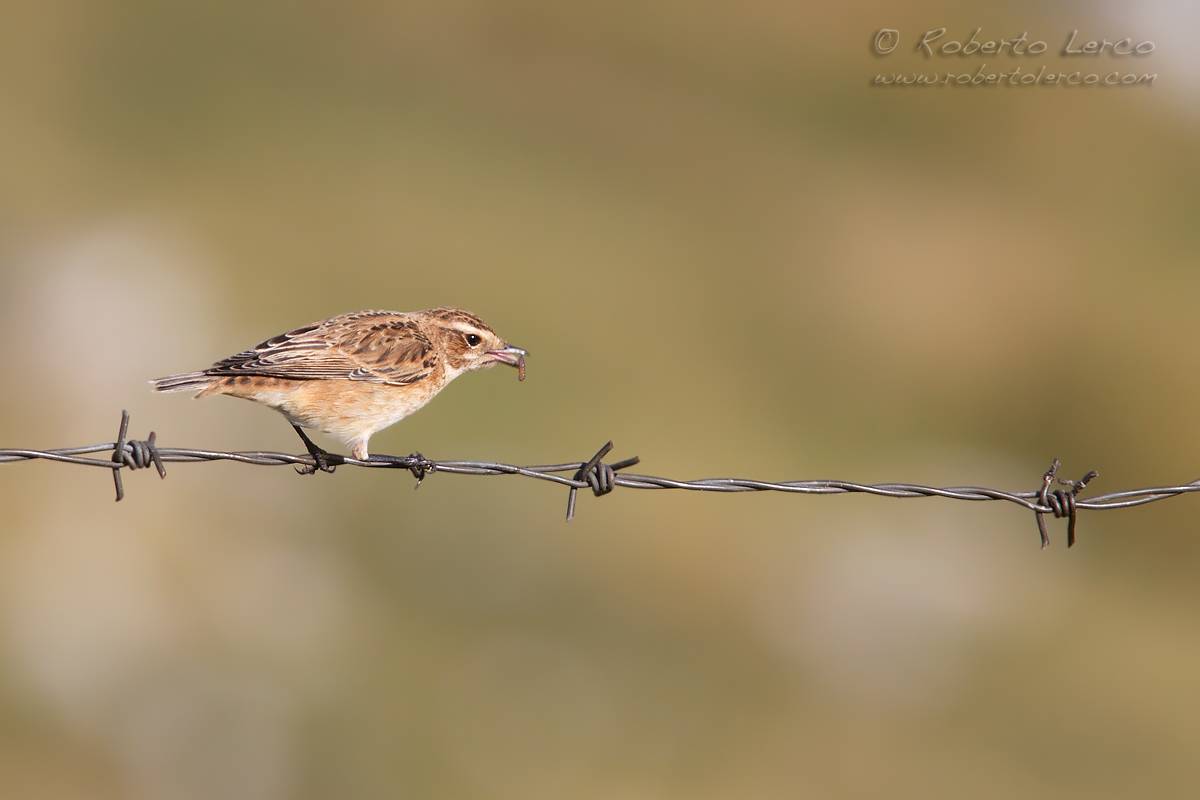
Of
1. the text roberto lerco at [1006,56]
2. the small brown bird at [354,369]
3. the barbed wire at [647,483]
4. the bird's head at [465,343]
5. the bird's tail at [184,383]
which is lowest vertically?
the barbed wire at [647,483]

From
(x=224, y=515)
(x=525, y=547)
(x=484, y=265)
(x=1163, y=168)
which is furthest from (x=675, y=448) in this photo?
(x=1163, y=168)

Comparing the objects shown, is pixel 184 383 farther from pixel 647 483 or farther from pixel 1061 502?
pixel 1061 502

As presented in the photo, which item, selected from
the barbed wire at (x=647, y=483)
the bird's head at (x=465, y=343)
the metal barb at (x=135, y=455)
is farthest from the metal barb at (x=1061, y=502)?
the metal barb at (x=135, y=455)

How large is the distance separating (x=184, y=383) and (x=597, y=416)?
1166cm

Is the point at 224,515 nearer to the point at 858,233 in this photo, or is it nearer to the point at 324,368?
the point at 324,368

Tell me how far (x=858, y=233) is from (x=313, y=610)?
1878 cm

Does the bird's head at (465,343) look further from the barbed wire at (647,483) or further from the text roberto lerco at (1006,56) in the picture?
the text roberto lerco at (1006,56)

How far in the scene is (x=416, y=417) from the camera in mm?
16969

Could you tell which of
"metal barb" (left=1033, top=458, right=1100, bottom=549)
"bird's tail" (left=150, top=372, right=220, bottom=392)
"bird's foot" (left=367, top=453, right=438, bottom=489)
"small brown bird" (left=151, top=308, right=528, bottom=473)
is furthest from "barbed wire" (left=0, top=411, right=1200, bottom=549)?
"small brown bird" (left=151, top=308, right=528, bottom=473)

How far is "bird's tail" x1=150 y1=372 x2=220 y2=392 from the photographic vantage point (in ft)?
22.9

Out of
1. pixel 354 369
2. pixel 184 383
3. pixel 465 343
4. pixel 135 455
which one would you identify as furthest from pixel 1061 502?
pixel 184 383

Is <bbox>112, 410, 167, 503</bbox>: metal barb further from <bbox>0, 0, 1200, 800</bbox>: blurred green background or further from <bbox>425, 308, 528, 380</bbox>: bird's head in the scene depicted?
<bbox>0, 0, 1200, 800</bbox>: blurred green background

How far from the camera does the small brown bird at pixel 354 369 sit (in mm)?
7518

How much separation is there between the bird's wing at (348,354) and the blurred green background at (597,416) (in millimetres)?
6215
